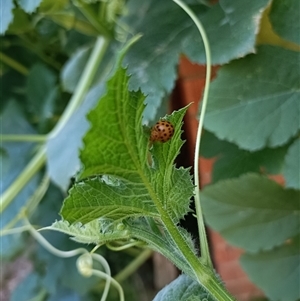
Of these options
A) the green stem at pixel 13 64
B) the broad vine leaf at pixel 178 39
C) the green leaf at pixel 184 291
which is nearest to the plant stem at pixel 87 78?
the broad vine leaf at pixel 178 39

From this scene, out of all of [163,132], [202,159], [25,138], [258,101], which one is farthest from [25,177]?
[163,132]

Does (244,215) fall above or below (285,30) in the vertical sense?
below

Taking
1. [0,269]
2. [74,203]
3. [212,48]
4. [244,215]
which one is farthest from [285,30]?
[0,269]

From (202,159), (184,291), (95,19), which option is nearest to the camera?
(184,291)

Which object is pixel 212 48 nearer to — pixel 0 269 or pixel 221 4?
pixel 221 4

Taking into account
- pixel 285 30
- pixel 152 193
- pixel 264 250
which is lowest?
pixel 264 250

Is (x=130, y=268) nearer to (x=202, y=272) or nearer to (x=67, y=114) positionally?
(x=67, y=114)
